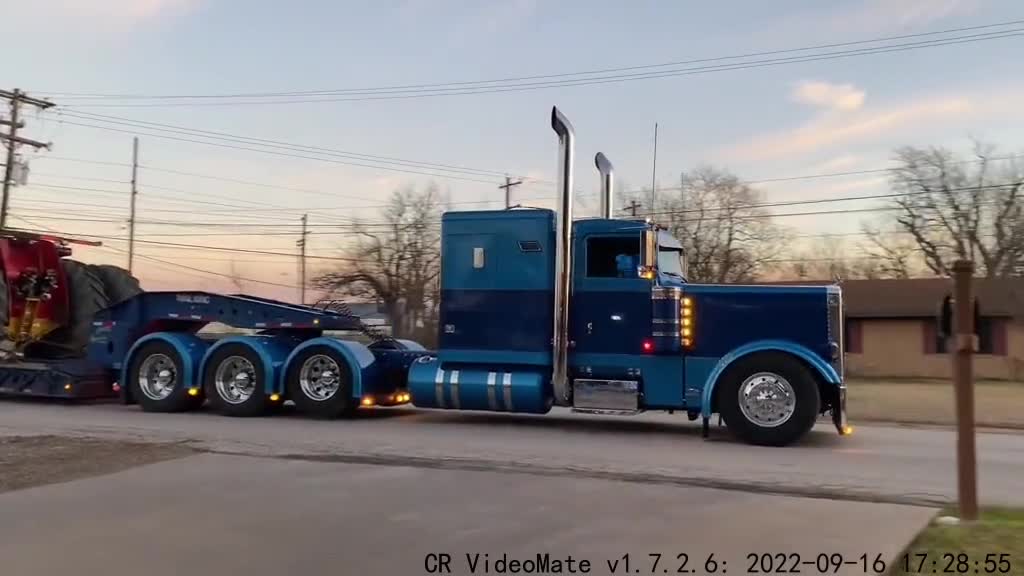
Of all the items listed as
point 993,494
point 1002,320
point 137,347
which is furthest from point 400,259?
point 993,494

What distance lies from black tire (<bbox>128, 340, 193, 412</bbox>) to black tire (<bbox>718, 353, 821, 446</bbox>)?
8.80 m

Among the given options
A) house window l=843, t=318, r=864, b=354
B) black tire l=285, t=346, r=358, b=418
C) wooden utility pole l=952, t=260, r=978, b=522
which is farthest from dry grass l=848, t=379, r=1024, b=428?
house window l=843, t=318, r=864, b=354

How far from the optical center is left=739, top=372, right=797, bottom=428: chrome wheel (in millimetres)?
10656

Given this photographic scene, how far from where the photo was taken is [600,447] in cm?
1038

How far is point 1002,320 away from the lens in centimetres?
3469

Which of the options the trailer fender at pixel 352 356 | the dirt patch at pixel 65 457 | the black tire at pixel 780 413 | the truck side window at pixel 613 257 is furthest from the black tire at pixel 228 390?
the black tire at pixel 780 413

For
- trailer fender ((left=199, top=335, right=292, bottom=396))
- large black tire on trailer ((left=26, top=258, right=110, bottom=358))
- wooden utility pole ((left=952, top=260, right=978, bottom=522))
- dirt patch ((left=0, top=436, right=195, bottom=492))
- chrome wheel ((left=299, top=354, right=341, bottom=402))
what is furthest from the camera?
large black tire on trailer ((left=26, top=258, right=110, bottom=358))

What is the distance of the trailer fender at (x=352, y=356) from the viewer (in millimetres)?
12898

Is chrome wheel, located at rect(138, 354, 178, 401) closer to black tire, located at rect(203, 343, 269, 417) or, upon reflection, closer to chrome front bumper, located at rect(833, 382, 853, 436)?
black tire, located at rect(203, 343, 269, 417)

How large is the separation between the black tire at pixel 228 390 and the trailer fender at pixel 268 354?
0.05 m

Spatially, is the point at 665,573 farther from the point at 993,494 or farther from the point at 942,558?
the point at 993,494

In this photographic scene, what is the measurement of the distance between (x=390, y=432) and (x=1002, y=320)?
31.9m

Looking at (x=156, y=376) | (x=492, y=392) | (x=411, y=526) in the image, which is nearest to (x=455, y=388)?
(x=492, y=392)

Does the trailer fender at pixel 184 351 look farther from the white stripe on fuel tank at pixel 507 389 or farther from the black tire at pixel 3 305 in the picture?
the white stripe on fuel tank at pixel 507 389
